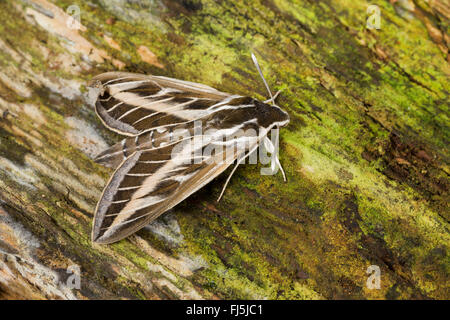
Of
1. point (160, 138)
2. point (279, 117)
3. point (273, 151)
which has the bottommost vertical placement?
point (160, 138)

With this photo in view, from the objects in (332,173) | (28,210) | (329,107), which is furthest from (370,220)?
(28,210)

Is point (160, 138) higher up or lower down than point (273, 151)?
lower down

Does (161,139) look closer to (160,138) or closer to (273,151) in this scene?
(160,138)

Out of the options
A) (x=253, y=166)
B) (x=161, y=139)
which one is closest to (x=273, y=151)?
(x=253, y=166)

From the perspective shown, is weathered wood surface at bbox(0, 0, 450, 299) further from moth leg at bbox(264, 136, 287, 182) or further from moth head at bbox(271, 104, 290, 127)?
moth head at bbox(271, 104, 290, 127)

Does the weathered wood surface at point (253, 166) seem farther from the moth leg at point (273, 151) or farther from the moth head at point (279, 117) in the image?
the moth head at point (279, 117)

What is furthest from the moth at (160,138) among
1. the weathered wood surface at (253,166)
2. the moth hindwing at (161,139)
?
the weathered wood surface at (253,166)
